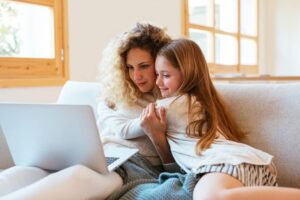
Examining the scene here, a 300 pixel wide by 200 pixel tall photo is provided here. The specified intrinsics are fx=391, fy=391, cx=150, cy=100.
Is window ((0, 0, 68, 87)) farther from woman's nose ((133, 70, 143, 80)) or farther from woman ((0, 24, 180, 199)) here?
woman's nose ((133, 70, 143, 80))

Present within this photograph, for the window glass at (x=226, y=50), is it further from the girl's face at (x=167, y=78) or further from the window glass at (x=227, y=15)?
the girl's face at (x=167, y=78)

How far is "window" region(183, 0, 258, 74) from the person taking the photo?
5336mm

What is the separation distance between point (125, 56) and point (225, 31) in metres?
4.76

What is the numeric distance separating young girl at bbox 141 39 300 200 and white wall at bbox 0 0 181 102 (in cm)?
167

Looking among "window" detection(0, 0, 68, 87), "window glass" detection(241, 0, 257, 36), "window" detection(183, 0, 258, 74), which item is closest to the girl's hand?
"window" detection(0, 0, 68, 87)

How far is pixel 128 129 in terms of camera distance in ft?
4.78

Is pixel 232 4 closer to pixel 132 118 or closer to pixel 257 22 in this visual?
pixel 257 22

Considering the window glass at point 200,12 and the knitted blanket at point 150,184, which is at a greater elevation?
the window glass at point 200,12

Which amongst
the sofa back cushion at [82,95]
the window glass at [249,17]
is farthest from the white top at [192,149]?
the window glass at [249,17]

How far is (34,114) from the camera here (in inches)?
45.9

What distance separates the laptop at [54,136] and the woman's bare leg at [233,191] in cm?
32

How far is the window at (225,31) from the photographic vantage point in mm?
5336

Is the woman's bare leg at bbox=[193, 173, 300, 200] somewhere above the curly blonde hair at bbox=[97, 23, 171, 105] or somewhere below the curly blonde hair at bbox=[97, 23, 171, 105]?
below

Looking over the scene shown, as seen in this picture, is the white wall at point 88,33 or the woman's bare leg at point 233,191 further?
the white wall at point 88,33
